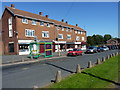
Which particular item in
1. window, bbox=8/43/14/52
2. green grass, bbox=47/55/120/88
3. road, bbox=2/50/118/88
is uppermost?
window, bbox=8/43/14/52

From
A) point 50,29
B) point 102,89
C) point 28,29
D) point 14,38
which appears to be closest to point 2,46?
point 14,38

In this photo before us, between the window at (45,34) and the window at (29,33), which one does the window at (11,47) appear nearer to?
the window at (29,33)

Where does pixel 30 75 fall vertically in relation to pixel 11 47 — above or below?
below

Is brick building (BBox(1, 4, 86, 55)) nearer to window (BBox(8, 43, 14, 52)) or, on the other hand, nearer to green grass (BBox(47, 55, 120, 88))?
window (BBox(8, 43, 14, 52))

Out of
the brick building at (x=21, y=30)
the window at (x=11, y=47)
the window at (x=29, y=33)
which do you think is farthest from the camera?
the window at (x=29, y=33)

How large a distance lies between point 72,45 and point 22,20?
22795 millimetres

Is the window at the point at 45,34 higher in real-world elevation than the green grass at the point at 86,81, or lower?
higher

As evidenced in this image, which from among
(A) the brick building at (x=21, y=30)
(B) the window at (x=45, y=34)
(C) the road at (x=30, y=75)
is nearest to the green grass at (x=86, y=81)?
(C) the road at (x=30, y=75)

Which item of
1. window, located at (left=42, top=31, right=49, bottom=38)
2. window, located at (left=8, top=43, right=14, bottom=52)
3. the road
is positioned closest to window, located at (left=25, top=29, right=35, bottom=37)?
window, located at (left=42, top=31, right=49, bottom=38)

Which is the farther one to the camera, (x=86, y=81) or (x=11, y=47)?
(x=11, y=47)

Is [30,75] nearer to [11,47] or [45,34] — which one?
[11,47]

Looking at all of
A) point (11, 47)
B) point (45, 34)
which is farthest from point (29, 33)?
point (45, 34)

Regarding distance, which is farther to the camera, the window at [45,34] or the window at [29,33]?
the window at [45,34]

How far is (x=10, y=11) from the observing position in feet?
104
